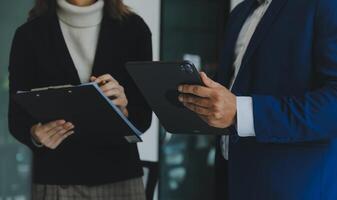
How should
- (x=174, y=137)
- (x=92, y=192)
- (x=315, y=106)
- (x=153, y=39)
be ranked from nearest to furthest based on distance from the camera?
1. (x=315, y=106)
2. (x=92, y=192)
3. (x=153, y=39)
4. (x=174, y=137)

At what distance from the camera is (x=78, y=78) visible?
1508 millimetres

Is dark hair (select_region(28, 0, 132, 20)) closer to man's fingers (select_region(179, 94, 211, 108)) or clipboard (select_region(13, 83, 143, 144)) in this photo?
clipboard (select_region(13, 83, 143, 144))

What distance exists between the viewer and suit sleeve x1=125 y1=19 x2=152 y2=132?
1.53 metres

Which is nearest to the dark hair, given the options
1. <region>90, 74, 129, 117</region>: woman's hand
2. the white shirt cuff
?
<region>90, 74, 129, 117</region>: woman's hand

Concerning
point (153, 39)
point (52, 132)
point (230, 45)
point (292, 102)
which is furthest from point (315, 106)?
point (153, 39)

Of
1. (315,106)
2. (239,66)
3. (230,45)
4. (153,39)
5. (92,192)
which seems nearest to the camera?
(315,106)

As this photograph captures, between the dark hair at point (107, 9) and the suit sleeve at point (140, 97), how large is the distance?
0.26 feet

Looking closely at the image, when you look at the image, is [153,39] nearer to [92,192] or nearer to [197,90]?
[92,192]

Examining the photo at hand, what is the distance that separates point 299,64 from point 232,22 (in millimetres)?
388

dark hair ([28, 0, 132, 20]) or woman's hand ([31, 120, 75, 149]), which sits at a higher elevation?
dark hair ([28, 0, 132, 20])

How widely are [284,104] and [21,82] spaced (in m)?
0.86

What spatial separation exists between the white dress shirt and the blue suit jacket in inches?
0.7

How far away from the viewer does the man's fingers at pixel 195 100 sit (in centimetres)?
106

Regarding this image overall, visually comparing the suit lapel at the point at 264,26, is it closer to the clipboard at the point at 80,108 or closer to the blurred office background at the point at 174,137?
the clipboard at the point at 80,108
